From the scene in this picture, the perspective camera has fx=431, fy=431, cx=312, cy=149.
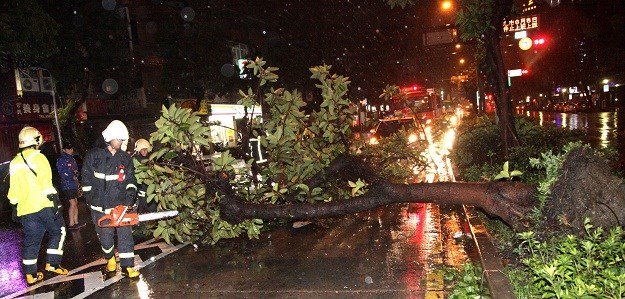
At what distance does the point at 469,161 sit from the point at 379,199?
5.72 m

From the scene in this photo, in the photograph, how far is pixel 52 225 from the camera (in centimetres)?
552

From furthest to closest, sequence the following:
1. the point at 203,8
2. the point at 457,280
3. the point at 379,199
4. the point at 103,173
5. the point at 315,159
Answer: the point at 203,8
the point at 315,159
the point at 103,173
the point at 379,199
the point at 457,280

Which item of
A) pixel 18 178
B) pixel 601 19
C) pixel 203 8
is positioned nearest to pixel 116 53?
pixel 203 8

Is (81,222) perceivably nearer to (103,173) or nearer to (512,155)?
(103,173)

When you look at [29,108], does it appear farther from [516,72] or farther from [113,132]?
[516,72]

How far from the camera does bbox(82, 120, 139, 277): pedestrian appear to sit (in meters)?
5.33

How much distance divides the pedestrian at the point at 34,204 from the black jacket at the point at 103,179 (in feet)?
1.95

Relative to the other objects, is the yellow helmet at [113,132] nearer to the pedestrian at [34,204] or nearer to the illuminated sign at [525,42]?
the pedestrian at [34,204]

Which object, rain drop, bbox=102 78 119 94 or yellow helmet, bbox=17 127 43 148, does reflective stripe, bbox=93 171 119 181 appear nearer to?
yellow helmet, bbox=17 127 43 148

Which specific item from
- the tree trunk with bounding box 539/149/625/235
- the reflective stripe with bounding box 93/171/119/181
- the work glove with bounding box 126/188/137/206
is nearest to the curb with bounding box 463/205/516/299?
the tree trunk with bounding box 539/149/625/235

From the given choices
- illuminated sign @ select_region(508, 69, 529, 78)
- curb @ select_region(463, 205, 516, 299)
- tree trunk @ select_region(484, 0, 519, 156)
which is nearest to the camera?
curb @ select_region(463, 205, 516, 299)

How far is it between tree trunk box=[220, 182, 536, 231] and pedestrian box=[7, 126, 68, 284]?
7.21ft

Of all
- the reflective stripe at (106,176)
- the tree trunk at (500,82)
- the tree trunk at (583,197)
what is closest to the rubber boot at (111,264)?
the reflective stripe at (106,176)

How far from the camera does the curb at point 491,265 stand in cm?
347
